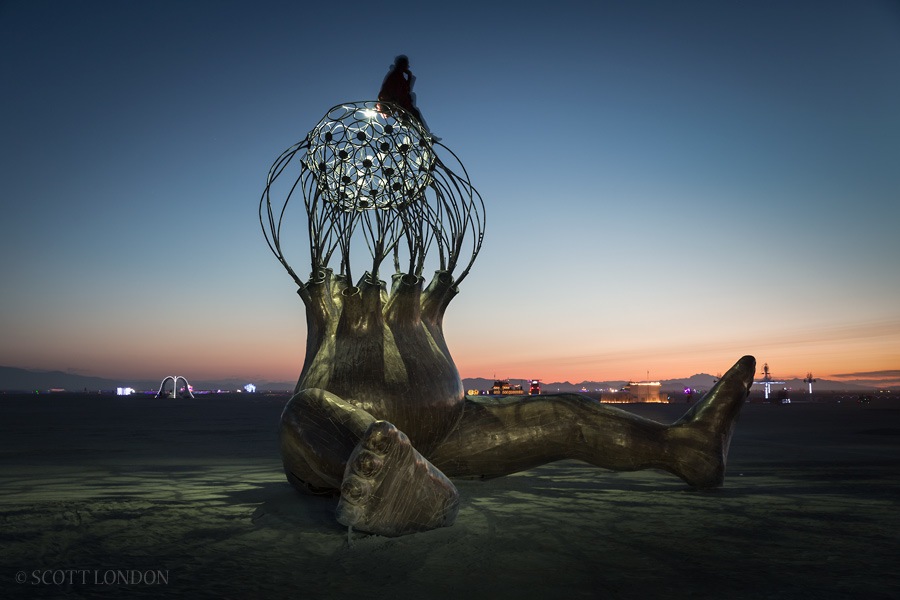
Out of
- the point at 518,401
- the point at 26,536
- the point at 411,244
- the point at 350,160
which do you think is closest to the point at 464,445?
the point at 518,401

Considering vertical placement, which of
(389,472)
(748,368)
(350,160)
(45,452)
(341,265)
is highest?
(350,160)

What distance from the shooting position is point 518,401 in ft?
18.0

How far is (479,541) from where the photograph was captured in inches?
140

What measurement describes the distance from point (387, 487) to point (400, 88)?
341cm

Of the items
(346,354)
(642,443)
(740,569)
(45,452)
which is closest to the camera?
(740,569)

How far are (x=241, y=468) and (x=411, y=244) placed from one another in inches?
159

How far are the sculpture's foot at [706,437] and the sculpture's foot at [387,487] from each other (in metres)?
2.58

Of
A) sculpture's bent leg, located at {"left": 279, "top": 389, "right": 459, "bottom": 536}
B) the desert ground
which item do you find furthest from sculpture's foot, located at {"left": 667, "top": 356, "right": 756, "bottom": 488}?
sculpture's bent leg, located at {"left": 279, "top": 389, "right": 459, "bottom": 536}

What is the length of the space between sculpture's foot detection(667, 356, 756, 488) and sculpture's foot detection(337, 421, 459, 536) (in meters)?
2.58

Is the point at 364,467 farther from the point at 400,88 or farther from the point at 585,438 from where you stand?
the point at 400,88

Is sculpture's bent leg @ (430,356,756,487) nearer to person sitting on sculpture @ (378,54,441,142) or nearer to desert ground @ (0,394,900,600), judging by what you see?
desert ground @ (0,394,900,600)

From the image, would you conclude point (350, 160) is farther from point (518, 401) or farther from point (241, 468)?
point (241, 468)

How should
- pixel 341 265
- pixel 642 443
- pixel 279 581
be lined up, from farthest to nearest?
pixel 341 265 < pixel 642 443 < pixel 279 581

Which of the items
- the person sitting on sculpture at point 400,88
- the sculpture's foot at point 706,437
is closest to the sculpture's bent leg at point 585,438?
the sculpture's foot at point 706,437
